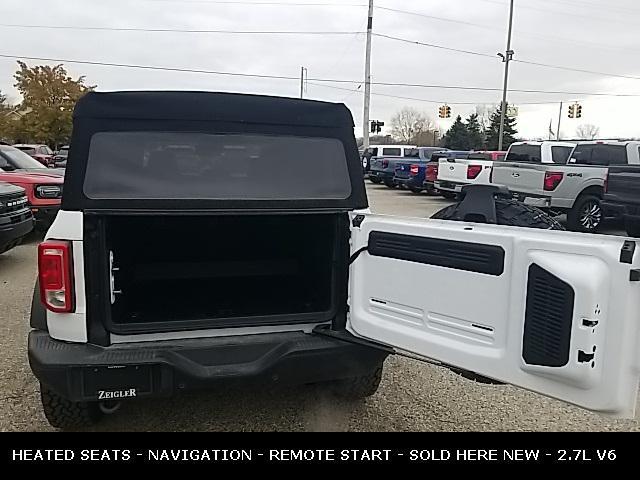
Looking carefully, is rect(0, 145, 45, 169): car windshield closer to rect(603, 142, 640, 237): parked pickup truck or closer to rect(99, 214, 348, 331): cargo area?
rect(99, 214, 348, 331): cargo area

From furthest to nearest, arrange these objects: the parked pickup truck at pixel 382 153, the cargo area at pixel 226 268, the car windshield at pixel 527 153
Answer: the parked pickup truck at pixel 382 153 < the car windshield at pixel 527 153 < the cargo area at pixel 226 268

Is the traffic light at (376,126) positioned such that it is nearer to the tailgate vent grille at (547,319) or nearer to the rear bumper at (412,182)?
the rear bumper at (412,182)

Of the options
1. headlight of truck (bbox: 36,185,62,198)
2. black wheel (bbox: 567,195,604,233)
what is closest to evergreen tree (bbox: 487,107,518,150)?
black wheel (bbox: 567,195,604,233)

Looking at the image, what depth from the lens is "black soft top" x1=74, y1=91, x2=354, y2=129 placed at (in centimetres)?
297

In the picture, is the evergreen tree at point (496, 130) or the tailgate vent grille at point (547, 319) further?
the evergreen tree at point (496, 130)

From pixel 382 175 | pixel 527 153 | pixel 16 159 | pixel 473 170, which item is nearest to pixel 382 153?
pixel 382 175

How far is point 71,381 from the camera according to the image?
2680 millimetres

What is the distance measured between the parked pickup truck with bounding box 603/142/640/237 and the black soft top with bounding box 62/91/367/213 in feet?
23.2

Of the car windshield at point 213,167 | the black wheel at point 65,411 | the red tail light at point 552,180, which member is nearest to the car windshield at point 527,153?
the red tail light at point 552,180

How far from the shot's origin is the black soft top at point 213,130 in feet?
9.29

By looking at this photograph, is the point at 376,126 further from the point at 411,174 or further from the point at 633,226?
the point at 633,226

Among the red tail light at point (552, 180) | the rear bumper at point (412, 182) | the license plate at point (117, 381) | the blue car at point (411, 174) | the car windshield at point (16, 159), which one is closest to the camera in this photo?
the license plate at point (117, 381)
